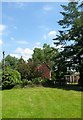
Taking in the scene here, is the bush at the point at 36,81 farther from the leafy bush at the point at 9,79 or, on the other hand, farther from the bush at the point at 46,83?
the leafy bush at the point at 9,79

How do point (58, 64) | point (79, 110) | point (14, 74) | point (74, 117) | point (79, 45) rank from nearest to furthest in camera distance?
point (74, 117)
point (79, 110)
point (14, 74)
point (79, 45)
point (58, 64)

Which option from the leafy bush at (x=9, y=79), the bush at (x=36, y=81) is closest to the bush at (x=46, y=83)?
the bush at (x=36, y=81)

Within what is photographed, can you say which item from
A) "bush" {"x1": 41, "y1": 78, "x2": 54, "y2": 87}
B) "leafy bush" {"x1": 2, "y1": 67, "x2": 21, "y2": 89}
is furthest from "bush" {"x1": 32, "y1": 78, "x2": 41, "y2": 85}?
"leafy bush" {"x1": 2, "y1": 67, "x2": 21, "y2": 89}

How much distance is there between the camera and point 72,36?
4153 cm

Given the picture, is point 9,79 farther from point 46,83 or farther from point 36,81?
point 46,83

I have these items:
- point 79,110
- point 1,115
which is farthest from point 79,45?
point 1,115

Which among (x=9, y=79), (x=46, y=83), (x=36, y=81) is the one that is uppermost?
(x=9, y=79)

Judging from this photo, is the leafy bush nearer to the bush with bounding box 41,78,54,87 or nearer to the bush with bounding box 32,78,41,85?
the bush with bounding box 32,78,41,85

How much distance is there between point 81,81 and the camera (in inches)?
1756

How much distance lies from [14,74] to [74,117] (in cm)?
2447

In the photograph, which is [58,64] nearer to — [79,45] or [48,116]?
[79,45]

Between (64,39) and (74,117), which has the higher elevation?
(64,39)

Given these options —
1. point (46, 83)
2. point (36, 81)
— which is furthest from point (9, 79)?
point (46, 83)

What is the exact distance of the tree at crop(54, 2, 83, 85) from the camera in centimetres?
4041
